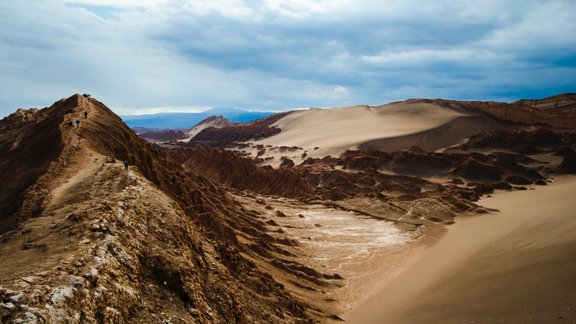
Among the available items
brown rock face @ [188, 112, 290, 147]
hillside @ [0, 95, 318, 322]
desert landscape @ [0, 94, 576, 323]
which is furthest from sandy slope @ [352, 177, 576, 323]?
brown rock face @ [188, 112, 290, 147]

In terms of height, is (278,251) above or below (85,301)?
below

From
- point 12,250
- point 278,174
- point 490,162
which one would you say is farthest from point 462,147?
point 12,250

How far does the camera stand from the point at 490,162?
5550 centimetres

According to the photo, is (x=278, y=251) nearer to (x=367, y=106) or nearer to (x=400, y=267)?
(x=400, y=267)

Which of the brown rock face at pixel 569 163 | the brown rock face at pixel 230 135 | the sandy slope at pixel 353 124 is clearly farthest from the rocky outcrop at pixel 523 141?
the brown rock face at pixel 230 135

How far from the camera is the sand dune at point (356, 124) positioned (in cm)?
8731

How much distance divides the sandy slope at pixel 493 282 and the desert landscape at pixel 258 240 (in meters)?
0.09

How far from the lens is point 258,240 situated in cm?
2388

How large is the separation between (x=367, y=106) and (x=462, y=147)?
68.3m

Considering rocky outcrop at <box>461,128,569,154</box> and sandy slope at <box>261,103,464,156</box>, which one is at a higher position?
sandy slope at <box>261,103,464,156</box>

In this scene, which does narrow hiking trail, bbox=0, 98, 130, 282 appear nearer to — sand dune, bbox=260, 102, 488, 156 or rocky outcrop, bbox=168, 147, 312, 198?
rocky outcrop, bbox=168, 147, 312, 198

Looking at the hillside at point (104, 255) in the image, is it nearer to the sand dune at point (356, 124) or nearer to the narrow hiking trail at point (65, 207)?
the narrow hiking trail at point (65, 207)

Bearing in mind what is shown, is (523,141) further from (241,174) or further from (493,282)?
(493,282)

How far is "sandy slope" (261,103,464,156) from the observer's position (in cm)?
8894
